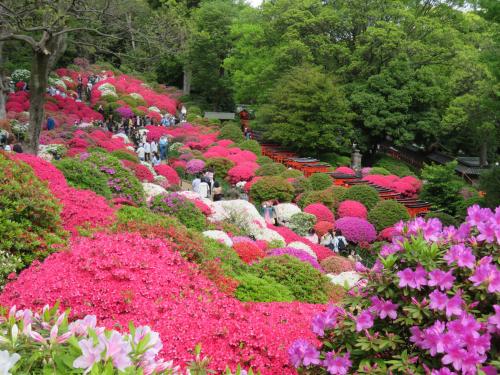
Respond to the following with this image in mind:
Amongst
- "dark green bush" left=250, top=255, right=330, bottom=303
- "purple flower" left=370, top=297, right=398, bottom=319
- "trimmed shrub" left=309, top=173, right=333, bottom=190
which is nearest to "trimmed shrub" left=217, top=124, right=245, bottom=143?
"trimmed shrub" left=309, top=173, right=333, bottom=190

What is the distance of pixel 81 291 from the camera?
4.66m

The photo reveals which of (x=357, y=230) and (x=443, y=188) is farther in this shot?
(x=443, y=188)

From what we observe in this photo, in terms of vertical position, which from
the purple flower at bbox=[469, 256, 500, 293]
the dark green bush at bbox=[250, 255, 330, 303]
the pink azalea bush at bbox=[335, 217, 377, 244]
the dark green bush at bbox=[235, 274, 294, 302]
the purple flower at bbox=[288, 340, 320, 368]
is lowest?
the pink azalea bush at bbox=[335, 217, 377, 244]

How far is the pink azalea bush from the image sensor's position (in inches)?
674

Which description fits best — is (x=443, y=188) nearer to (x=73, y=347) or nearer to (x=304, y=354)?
(x=304, y=354)

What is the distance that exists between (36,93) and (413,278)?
1169 cm

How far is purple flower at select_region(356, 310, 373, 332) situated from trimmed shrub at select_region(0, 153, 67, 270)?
373 centimetres

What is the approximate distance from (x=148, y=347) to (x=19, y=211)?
155 inches

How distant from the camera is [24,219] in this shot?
6039 millimetres

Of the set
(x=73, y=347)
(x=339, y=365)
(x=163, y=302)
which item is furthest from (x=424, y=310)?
(x=163, y=302)

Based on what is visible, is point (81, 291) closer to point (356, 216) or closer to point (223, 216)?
point (223, 216)

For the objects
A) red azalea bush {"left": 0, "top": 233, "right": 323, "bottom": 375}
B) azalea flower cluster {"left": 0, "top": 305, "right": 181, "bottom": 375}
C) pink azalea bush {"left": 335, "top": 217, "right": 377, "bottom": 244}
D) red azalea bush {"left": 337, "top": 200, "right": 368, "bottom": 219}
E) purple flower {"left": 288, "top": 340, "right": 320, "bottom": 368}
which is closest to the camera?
azalea flower cluster {"left": 0, "top": 305, "right": 181, "bottom": 375}

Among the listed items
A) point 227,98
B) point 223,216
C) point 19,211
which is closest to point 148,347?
point 19,211

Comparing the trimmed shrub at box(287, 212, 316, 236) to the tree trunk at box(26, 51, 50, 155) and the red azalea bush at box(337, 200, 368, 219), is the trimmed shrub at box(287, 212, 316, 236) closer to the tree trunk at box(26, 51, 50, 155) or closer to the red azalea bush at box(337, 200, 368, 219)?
the red azalea bush at box(337, 200, 368, 219)
